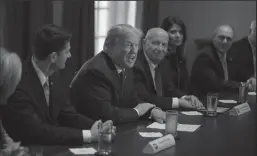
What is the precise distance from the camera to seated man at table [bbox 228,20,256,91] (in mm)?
5269

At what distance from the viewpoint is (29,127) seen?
7.62 feet

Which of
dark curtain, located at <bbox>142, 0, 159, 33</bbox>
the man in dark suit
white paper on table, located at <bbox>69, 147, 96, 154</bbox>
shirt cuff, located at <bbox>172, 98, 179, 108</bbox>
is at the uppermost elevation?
dark curtain, located at <bbox>142, 0, 159, 33</bbox>

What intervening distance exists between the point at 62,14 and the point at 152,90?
55.2 inches

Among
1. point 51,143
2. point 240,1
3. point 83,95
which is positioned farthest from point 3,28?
point 240,1

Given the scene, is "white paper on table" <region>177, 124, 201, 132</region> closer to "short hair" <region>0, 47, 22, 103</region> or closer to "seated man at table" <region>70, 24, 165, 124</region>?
"seated man at table" <region>70, 24, 165, 124</region>

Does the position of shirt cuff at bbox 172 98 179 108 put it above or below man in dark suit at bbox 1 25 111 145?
below

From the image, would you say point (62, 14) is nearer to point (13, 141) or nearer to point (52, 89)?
point (52, 89)

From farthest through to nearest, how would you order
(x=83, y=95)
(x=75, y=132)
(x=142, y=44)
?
1. (x=142, y=44)
2. (x=83, y=95)
3. (x=75, y=132)

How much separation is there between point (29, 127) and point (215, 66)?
3018 mm

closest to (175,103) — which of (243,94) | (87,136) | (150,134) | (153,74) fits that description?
(153,74)

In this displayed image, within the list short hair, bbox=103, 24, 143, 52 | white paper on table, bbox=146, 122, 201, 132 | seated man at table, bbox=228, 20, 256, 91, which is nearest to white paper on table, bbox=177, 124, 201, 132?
white paper on table, bbox=146, 122, 201, 132

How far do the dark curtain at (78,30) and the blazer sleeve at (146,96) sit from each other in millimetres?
678

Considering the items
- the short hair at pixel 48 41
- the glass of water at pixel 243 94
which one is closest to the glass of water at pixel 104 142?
the short hair at pixel 48 41

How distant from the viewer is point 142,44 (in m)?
3.71
